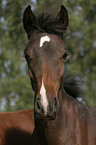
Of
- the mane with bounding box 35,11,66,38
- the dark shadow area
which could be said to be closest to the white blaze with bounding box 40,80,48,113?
the mane with bounding box 35,11,66,38

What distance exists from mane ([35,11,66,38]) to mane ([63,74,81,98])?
1146mm

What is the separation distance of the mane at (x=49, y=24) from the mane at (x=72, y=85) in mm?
1146

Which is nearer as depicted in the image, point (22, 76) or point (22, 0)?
point (22, 76)

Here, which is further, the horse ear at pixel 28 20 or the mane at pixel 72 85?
the mane at pixel 72 85

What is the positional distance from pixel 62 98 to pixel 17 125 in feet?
6.28

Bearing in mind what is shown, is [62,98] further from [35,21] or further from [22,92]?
[22,92]

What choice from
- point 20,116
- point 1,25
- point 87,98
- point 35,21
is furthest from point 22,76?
point 35,21

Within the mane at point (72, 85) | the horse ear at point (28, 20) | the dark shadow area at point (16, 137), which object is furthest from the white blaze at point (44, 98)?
the dark shadow area at point (16, 137)

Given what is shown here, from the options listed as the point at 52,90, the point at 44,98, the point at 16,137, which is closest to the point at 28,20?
the point at 52,90

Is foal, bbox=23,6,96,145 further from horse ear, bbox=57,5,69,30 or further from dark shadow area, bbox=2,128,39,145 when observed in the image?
dark shadow area, bbox=2,128,39,145

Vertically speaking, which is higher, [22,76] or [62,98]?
[62,98]

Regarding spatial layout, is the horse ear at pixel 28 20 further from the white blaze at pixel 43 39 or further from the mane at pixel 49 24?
the white blaze at pixel 43 39

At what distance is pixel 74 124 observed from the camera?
3.51 metres

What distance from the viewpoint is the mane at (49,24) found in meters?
3.55
